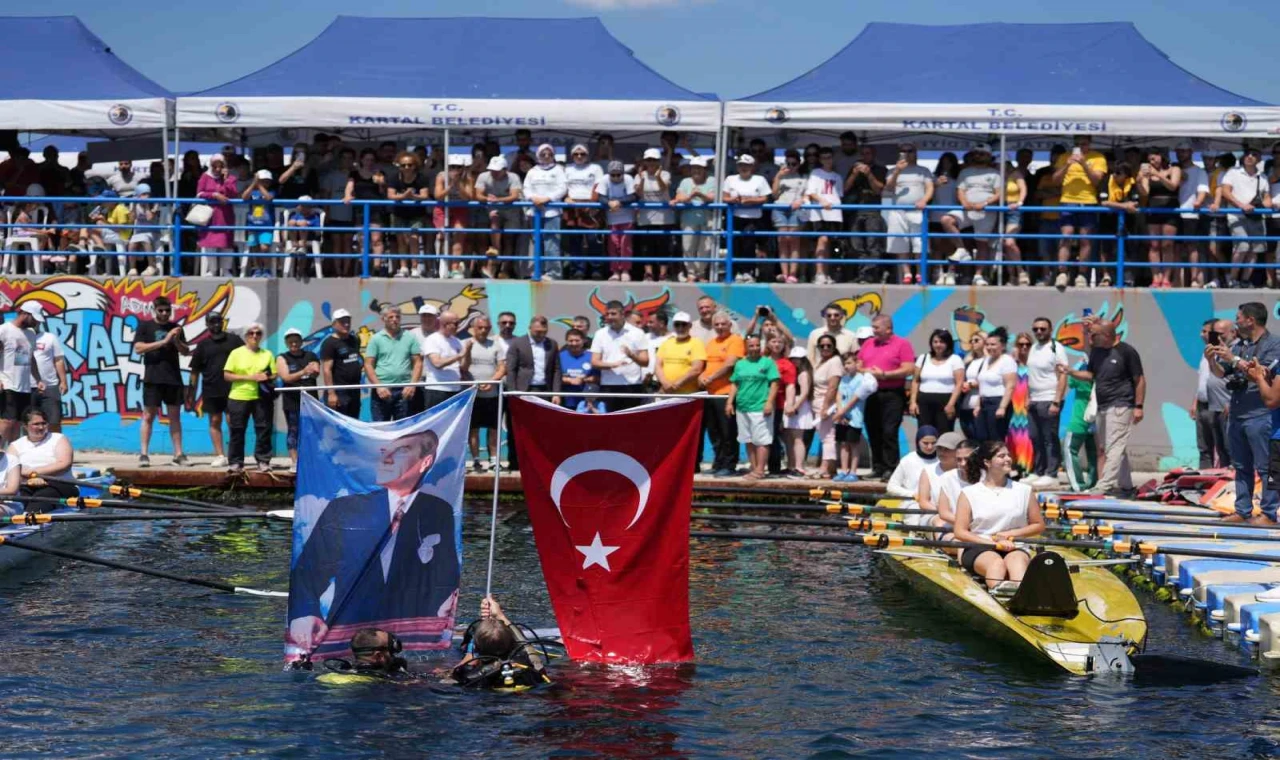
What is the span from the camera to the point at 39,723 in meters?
10.5

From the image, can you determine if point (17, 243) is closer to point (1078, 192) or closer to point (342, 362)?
point (342, 362)

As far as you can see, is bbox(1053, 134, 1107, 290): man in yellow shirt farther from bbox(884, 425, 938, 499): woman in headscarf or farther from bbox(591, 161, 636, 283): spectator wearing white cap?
bbox(884, 425, 938, 499): woman in headscarf

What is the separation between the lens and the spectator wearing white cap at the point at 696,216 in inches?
848

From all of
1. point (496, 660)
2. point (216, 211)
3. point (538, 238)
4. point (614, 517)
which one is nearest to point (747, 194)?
point (538, 238)

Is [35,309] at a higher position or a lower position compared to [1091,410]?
higher

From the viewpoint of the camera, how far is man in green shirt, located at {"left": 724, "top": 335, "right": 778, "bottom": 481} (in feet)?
64.7

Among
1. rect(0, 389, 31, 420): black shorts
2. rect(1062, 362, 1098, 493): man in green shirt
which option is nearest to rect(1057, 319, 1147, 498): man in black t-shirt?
rect(1062, 362, 1098, 493): man in green shirt

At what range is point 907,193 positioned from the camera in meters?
21.4

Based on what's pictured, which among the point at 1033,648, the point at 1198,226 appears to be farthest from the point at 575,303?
the point at 1033,648

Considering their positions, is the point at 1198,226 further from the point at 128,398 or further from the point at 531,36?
the point at 128,398

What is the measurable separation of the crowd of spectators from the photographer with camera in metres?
5.20

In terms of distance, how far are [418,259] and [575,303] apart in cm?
229

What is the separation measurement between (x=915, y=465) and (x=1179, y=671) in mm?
5158

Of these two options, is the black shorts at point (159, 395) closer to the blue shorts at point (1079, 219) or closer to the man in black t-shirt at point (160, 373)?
the man in black t-shirt at point (160, 373)
